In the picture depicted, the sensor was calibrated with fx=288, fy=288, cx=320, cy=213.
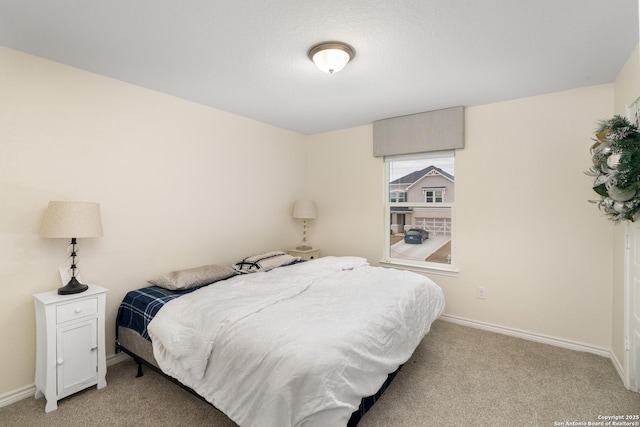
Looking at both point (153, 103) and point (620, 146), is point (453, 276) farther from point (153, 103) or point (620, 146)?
point (153, 103)

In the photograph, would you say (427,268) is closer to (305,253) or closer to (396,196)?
(396,196)

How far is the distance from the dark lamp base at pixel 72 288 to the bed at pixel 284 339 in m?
0.35

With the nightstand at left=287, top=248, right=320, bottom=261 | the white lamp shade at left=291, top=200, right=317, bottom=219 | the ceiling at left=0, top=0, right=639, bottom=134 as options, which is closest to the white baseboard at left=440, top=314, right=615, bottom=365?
the nightstand at left=287, top=248, right=320, bottom=261

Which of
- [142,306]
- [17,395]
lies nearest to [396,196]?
[142,306]

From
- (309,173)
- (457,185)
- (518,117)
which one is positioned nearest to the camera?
(518,117)

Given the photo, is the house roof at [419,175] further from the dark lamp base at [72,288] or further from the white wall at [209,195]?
the dark lamp base at [72,288]

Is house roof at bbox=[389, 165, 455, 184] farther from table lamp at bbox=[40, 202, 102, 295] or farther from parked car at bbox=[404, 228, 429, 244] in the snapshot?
table lamp at bbox=[40, 202, 102, 295]

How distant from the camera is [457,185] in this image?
326cm

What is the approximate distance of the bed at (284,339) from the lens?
1313mm

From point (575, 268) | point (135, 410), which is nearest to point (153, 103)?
point (135, 410)

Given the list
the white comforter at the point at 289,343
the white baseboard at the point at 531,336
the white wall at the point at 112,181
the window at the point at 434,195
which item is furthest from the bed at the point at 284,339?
the window at the point at 434,195

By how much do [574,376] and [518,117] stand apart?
2325 mm

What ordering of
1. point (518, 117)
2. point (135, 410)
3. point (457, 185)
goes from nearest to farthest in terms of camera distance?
point (135, 410), point (518, 117), point (457, 185)

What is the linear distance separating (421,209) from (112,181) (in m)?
3.25
